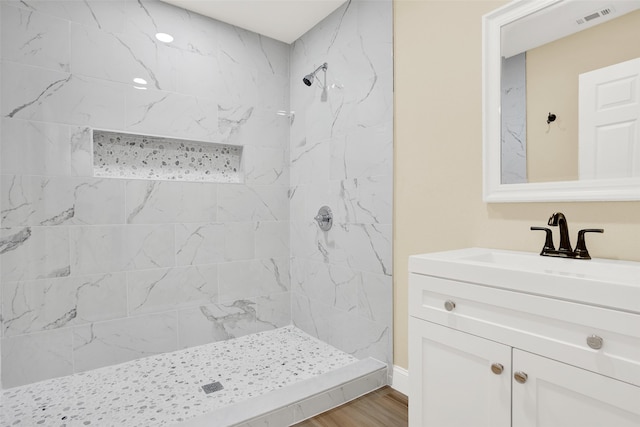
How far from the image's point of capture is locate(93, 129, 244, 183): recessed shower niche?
7.39 feet

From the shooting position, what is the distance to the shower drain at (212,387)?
1.92m

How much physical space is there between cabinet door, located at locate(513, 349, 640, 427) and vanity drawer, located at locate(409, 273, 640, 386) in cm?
3

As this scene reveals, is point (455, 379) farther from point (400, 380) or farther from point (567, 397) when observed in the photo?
point (400, 380)

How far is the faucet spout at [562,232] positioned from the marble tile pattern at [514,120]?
0.75 ft

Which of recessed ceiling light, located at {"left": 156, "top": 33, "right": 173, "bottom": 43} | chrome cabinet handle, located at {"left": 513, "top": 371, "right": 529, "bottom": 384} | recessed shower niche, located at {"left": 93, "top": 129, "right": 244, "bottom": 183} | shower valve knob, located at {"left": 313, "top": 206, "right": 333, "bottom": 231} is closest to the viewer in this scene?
chrome cabinet handle, located at {"left": 513, "top": 371, "right": 529, "bottom": 384}

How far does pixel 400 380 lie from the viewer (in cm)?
200

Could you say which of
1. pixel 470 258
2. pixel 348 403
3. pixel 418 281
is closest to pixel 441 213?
pixel 470 258

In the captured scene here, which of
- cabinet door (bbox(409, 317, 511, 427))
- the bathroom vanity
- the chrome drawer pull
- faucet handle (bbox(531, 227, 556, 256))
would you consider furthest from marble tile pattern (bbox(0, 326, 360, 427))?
faucet handle (bbox(531, 227, 556, 256))

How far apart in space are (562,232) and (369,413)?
1.29 m

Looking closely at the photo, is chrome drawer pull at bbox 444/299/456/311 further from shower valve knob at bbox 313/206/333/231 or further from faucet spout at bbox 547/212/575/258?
shower valve knob at bbox 313/206/333/231

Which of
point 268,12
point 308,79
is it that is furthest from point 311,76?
point 268,12

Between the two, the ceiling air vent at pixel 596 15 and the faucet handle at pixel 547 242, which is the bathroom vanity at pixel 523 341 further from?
the ceiling air vent at pixel 596 15

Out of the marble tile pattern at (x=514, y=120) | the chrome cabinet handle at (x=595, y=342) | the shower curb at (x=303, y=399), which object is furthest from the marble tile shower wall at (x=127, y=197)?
the chrome cabinet handle at (x=595, y=342)

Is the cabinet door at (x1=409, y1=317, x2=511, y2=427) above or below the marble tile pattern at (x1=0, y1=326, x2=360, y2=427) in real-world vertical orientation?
above
